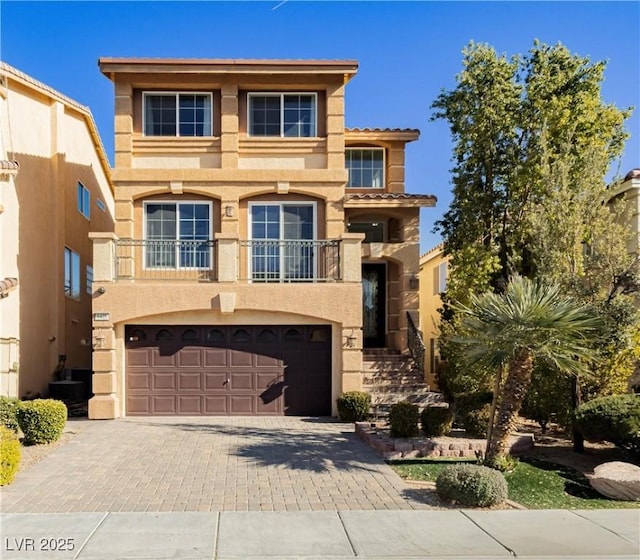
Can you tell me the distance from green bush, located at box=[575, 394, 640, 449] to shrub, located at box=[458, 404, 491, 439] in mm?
1659

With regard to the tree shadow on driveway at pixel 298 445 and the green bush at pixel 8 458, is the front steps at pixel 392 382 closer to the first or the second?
the tree shadow on driveway at pixel 298 445

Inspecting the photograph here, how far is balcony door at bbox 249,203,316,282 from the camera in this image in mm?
15812

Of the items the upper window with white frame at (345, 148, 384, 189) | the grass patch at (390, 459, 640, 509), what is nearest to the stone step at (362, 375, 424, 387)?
the grass patch at (390, 459, 640, 509)

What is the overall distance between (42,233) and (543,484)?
14.4 meters

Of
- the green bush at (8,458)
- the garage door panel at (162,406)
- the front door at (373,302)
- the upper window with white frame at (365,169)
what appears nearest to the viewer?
the green bush at (8,458)

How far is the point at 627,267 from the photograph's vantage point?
1104 cm

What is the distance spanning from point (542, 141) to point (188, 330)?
9.53m

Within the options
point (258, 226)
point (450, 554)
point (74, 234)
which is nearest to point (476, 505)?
point (450, 554)

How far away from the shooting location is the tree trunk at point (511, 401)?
375 inches

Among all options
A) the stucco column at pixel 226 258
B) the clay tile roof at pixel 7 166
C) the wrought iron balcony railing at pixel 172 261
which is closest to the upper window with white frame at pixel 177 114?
the wrought iron balcony railing at pixel 172 261

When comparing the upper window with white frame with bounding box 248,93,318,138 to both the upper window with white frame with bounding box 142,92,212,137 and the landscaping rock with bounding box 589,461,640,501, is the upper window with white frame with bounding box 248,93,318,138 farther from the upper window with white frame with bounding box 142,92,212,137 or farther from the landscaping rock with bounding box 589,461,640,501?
the landscaping rock with bounding box 589,461,640,501

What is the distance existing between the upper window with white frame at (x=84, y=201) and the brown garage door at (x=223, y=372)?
7002 millimetres

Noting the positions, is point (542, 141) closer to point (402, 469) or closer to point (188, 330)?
point (402, 469)

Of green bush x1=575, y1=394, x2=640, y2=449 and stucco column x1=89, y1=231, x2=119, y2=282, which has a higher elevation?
stucco column x1=89, y1=231, x2=119, y2=282
